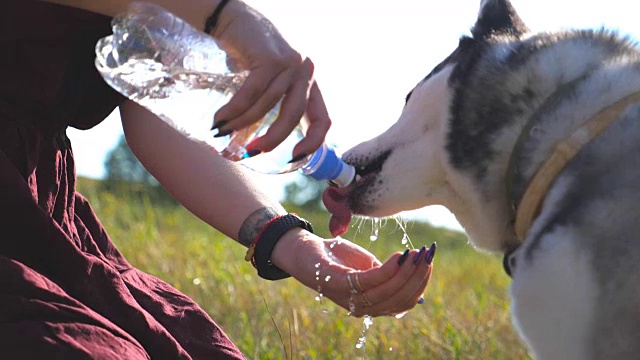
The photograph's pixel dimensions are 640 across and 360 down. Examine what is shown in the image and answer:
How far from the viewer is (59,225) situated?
86.0 inches

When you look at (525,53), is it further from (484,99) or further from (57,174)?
(57,174)

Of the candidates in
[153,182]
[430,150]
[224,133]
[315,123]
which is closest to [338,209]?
[430,150]

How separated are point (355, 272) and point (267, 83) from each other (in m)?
0.67

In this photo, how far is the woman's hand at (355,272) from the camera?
216 cm

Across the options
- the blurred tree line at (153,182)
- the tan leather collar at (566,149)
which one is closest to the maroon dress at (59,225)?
the tan leather collar at (566,149)

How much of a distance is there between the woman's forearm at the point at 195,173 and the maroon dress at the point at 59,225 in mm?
182

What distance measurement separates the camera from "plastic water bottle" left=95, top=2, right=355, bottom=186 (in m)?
1.95

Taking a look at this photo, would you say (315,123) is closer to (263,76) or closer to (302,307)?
(263,76)

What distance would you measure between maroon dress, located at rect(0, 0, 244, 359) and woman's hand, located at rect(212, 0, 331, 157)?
49 centimetres

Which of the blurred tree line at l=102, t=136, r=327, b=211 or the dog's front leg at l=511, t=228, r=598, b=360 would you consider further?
the blurred tree line at l=102, t=136, r=327, b=211

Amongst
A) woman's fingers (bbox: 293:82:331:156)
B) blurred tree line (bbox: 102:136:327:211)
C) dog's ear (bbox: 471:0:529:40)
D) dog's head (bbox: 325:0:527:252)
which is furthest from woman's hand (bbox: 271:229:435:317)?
blurred tree line (bbox: 102:136:327:211)

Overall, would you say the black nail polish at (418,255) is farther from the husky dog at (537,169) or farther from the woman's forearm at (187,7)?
the woman's forearm at (187,7)

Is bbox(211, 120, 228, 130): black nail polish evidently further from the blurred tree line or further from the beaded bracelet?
the blurred tree line

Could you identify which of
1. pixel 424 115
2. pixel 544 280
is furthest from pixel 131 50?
pixel 544 280
